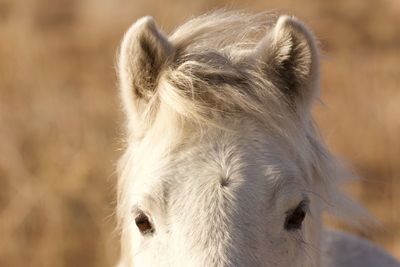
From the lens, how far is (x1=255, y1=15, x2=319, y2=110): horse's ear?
3.13 m

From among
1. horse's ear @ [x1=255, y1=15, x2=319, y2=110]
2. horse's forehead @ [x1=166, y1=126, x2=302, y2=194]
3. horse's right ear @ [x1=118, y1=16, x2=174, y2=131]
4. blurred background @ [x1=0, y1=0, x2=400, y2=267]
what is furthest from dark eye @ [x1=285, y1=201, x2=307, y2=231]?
blurred background @ [x1=0, y1=0, x2=400, y2=267]

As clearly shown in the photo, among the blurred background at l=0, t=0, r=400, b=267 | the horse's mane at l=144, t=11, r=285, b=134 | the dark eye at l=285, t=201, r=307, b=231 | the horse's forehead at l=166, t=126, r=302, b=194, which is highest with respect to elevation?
the horse's mane at l=144, t=11, r=285, b=134

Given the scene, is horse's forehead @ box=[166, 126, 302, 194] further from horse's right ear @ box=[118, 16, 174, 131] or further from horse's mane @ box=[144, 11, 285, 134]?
horse's right ear @ box=[118, 16, 174, 131]

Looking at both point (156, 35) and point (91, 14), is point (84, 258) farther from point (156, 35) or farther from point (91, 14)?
point (91, 14)

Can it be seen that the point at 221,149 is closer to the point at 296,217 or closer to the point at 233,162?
the point at 233,162

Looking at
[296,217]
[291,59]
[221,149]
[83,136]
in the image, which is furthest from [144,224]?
[83,136]

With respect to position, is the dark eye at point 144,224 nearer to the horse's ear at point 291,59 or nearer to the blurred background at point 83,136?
the horse's ear at point 291,59

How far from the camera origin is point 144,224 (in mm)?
2971

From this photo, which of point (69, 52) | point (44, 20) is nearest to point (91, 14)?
point (44, 20)

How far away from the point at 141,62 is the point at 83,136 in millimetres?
5717

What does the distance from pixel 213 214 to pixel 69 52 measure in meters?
12.4

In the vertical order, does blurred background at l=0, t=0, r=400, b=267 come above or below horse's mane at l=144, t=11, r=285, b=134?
below

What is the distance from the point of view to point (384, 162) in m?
9.34

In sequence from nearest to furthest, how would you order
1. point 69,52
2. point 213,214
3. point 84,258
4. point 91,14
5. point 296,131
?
1. point 213,214
2. point 296,131
3. point 84,258
4. point 69,52
5. point 91,14
